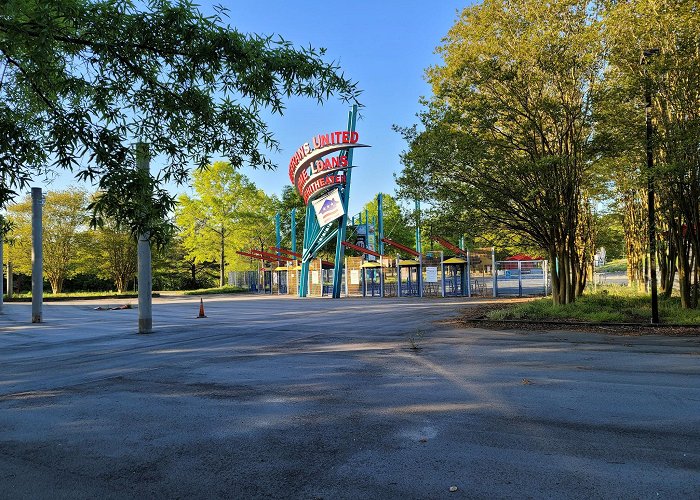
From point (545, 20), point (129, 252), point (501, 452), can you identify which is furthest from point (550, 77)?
point (129, 252)

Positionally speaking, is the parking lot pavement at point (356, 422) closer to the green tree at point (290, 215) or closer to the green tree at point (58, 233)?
the green tree at point (58, 233)

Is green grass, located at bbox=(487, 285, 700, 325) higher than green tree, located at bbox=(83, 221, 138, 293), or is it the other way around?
→ green tree, located at bbox=(83, 221, 138, 293)

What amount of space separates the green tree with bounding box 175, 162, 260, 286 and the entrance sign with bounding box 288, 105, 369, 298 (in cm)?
1397

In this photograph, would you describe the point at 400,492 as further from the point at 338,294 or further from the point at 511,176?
the point at 338,294

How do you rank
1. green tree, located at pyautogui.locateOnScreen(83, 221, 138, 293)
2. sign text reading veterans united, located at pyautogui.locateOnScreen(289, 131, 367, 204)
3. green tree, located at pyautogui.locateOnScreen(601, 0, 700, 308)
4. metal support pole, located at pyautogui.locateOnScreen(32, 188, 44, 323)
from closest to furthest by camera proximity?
green tree, located at pyautogui.locateOnScreen(601, 0, 700, 308) < metal support pole, located at pyautogui.locateOnScreen(32, 188, 44, 323) < sign text reading veterans united, located at pyautogui.locateOnScreen(289, 131, 367, 204) < green tree, located at pyautogui.locateOnScreen(83, 221, 138, 293)

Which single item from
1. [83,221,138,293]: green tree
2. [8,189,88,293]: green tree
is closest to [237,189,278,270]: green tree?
[83,221,138,293]: green tree

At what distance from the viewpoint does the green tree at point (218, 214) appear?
51.2 meters

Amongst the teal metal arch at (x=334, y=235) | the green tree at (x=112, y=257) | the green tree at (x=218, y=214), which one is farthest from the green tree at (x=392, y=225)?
the green tree at (x=112, y=257)

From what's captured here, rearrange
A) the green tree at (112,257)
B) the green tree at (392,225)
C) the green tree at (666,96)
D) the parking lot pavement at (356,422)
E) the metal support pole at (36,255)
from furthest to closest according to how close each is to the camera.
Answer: the green tree at (392,225) < the green tree at (112,257) < the metal support pole at (36,255) < the green tree at (666,96) < the parking lot pavement at (356,422)

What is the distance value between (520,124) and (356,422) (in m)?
15.2

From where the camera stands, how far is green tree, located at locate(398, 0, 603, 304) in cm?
1716

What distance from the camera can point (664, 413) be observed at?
5.77 meters

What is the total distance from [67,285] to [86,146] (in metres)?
61.6

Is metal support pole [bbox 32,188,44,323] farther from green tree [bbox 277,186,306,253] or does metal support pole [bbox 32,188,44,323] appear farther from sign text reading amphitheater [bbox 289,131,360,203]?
green tree [bbox 277,186,306,253]
